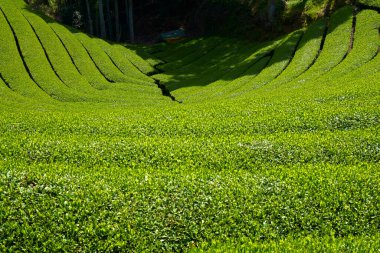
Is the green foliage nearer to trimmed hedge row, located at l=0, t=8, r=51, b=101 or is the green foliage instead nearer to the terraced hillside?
the terraced hillside

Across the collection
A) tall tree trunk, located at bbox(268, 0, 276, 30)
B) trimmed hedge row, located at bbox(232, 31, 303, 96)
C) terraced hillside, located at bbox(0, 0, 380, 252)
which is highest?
tall tree trunk, located at bbox(268, 0, 276, 30)

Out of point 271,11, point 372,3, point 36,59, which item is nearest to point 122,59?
point 36,59

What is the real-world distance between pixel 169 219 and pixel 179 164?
3.49m

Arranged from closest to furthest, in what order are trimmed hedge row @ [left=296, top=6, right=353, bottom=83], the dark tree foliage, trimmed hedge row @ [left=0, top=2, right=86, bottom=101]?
trimmed hedge row @ [left=0, top=2, right=86, bottom=101], trimmed hedge row @ [left=296, top=6, right=353, bottom=83], the dark tree foliage

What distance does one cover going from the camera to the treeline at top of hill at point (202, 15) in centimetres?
4835

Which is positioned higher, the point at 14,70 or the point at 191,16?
the point at 191,16

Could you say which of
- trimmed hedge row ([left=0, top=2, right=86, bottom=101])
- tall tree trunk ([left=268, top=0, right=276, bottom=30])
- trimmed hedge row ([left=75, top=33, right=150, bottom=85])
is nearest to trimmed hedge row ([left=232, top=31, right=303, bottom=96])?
tall tree trunk ([left=268, top=0, right=276, bottom=30])

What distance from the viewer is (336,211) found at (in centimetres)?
1088

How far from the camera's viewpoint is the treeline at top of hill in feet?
159

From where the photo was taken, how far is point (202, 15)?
62.1 metres

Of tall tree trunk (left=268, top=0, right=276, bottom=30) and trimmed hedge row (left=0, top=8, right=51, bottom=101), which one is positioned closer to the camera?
trimmed hedge row (left=0, top=8, right=51, bottom=101)

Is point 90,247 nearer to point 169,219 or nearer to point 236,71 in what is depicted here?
point 169,219

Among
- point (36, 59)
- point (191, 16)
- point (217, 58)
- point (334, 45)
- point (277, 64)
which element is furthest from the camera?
point (191, 16)

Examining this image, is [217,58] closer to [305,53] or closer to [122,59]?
[122,59]
